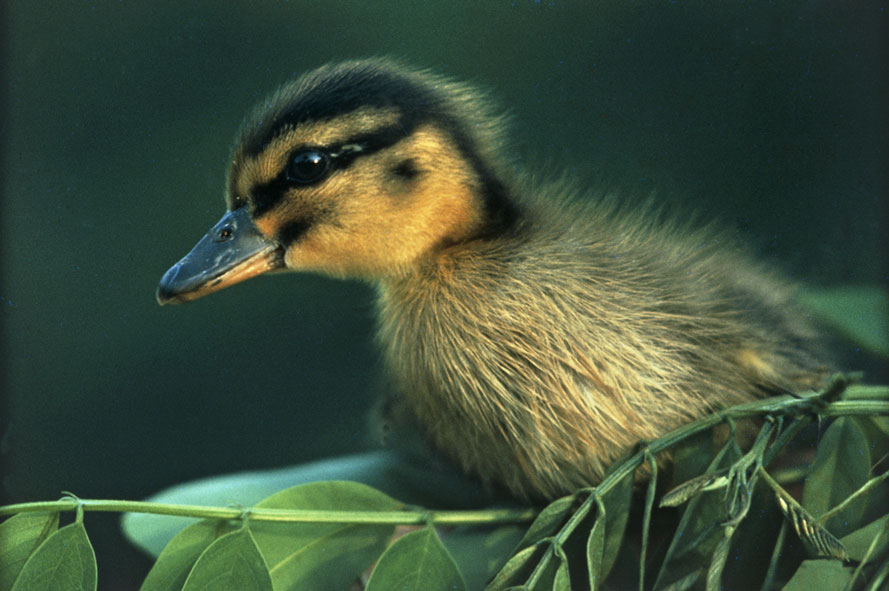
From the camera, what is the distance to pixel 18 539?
0.51 m

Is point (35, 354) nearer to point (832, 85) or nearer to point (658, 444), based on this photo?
point (658, 444)

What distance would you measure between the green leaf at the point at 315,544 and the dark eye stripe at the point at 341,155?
0.82 feet

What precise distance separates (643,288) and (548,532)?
0.70 feet

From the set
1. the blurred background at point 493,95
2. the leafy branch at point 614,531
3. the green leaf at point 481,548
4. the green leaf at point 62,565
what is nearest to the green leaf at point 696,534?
the leafy branch at point 614,531

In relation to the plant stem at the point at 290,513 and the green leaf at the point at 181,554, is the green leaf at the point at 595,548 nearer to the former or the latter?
the plant stem at the point at 290,513

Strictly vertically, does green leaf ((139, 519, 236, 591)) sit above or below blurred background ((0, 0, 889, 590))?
below

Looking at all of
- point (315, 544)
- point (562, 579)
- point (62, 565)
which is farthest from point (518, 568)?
point (62, 565)

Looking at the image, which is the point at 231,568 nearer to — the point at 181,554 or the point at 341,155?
the point at 181,554

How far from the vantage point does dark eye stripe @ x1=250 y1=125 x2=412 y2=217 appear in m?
0.69

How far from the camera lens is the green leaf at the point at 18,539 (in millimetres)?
514

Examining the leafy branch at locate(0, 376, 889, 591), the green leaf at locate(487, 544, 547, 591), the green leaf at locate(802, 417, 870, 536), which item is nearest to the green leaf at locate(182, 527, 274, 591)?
the leafy branch at locate(0, 376, 889, 591)

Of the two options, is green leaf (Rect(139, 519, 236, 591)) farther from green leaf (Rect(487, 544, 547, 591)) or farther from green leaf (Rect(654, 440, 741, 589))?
green leaf (Rect(654, 440, 741, 589))

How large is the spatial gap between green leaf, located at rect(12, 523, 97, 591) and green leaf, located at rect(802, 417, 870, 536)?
1.46 ft

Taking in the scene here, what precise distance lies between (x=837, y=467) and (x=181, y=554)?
0.42 meters
